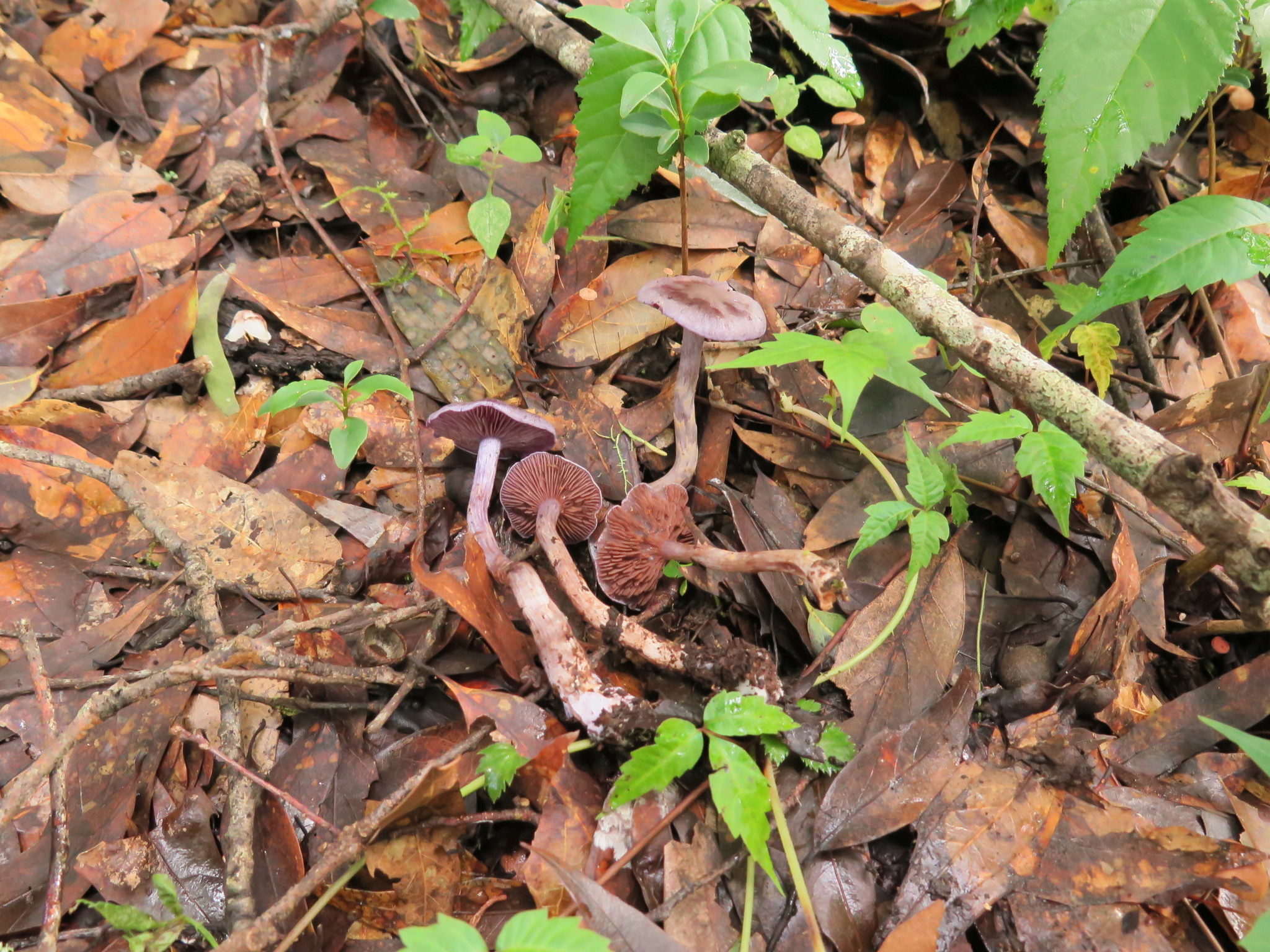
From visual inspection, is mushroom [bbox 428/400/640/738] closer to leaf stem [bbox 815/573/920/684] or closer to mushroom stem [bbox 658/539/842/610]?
mushroom stem [bbox 658/539/842/610]

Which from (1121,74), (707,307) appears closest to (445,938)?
(707,307)

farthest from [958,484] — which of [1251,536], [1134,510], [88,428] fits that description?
[88,428]

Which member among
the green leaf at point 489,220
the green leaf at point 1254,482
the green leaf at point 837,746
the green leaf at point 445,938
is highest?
the green leaf at point 489,220

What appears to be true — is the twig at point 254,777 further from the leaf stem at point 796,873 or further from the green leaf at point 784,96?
the green leaf at point 784,96

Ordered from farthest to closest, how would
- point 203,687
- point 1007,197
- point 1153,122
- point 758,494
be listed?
point 1007,197 < point 758,494 < point 203,687 < point 1153,122

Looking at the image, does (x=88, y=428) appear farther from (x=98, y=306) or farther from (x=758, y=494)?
(x=758, y=494)

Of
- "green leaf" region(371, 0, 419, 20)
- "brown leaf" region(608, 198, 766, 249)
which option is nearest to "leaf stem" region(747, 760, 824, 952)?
"brown leaf" region(608, 198, 766, 249)

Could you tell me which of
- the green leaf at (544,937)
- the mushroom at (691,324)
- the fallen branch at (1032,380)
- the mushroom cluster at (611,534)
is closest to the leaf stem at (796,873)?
the mushroom cluster at (611,534)
